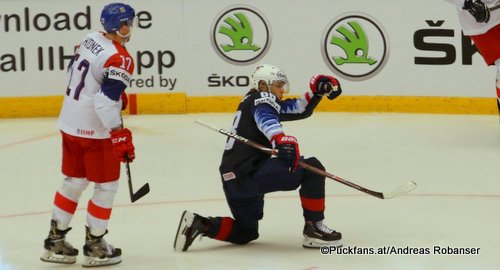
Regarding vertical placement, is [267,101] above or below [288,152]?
above

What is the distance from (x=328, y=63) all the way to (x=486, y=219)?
4.62 metres

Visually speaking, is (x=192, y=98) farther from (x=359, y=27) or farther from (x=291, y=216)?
(x=291, y=216)

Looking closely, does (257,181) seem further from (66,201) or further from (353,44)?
(353,44)

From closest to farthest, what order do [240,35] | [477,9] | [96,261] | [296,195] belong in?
[96,261]
[296,195]
[477,9]
[240,35]

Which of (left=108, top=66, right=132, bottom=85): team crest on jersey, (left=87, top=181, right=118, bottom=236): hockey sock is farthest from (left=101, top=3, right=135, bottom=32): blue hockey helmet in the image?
(left=87, top=181, right=118, bottom=236): hockey sock

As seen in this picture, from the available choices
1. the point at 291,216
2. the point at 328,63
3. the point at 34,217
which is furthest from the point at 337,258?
the point at 328,63

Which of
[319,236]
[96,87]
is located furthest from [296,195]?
[96,87]

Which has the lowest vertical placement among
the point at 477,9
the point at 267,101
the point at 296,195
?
the point at 296,195

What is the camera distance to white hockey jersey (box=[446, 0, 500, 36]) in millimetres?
7884

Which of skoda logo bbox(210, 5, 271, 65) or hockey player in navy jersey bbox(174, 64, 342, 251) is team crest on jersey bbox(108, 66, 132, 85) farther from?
skoda logo bbox(210, 5, 271, 65)

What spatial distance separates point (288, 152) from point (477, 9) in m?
2.90

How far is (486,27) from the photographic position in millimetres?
8133

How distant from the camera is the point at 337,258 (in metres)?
5.52

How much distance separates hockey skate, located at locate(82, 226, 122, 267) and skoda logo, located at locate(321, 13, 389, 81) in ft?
18.5
